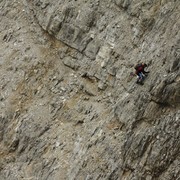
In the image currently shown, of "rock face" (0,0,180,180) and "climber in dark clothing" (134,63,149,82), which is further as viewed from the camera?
"climber in dark clothing" (134,63,149,82)

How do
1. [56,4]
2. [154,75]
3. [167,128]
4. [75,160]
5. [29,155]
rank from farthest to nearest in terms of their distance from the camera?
[56,4]
[29,155]
[75,160]
[154,75]
[167,128]

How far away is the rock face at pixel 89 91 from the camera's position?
21203 millimetres

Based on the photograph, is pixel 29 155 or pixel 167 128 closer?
pixel 167 128

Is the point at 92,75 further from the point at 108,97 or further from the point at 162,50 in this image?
the point at 162,50

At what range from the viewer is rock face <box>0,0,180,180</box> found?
21.2 metres

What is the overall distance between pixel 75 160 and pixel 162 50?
742 centimetres

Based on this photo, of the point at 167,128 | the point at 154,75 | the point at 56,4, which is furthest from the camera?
the point at 56,4

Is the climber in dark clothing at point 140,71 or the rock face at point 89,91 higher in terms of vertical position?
the climber in dark clothing at point 140,71

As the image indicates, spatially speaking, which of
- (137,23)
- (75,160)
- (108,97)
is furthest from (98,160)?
(137,23)

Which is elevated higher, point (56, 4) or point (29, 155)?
point (56, 4)

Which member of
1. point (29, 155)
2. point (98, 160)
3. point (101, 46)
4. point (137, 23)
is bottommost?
point (29, 155)

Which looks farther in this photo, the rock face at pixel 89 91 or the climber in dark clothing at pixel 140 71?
the climber in dark clothing at pixel 140 71

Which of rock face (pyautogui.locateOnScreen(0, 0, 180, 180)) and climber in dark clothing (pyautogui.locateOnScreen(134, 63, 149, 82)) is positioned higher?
climber in dark clothing (pyautogui.locateOnScreen(134, 63, 149, 82))

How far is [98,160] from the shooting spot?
2292 cm
